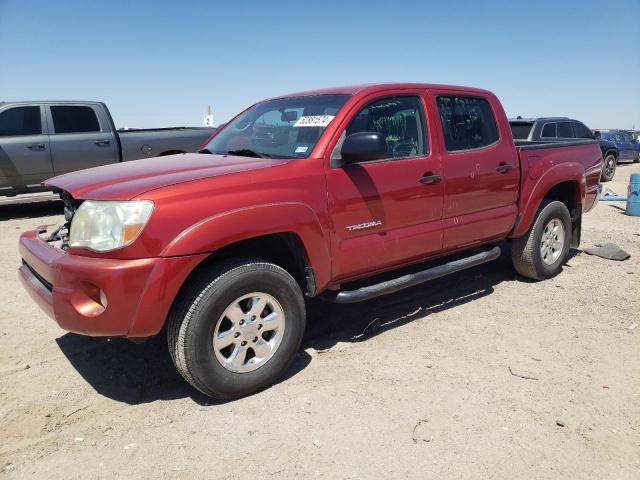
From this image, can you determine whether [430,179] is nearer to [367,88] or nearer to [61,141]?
[367,88]

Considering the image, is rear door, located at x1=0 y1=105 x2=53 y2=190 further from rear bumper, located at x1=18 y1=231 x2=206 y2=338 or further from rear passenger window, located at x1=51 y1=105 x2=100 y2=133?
rear bumper, located at x1=18 y1=231 x2=206 y2=338

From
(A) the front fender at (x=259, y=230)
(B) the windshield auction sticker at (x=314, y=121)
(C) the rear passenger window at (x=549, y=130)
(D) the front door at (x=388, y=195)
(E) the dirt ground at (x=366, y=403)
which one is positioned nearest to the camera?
(E) the dirt ground at (x=366, y=403)

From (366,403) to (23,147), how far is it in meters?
8.05

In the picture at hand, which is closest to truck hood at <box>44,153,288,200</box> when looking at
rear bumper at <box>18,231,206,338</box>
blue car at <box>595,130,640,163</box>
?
rear bumper at <box>18,231,206,338</box>

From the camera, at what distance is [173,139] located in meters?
9.55

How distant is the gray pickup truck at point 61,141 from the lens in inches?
338

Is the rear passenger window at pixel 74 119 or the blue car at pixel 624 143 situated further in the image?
the blue car at pixel 624 143

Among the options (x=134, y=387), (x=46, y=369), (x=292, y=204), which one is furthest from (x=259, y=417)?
(x=46, y=369)

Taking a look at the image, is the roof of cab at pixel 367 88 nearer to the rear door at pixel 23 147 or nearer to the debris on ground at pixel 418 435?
the debris on ground at pixel 418 435

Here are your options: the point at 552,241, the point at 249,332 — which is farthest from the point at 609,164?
the point at 249,332

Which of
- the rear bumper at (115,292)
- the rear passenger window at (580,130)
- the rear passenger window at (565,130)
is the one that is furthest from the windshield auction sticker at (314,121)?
the rear passenger window at (580,130)

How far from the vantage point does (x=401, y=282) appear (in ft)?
12.4

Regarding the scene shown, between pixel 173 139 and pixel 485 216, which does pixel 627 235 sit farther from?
pixel 173 139

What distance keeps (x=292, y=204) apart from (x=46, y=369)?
200cm
